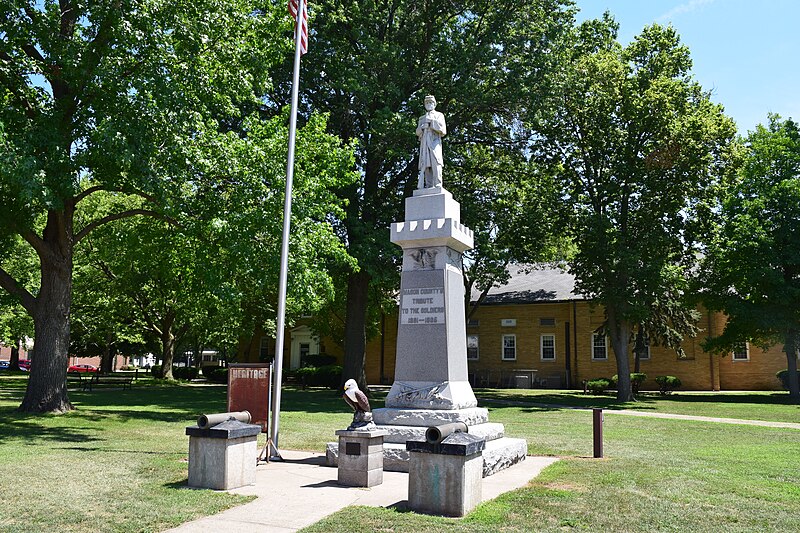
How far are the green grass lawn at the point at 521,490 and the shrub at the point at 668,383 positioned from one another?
20864 mm

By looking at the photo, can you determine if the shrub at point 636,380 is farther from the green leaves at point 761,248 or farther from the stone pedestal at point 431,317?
the stone pedestal at point 431,317

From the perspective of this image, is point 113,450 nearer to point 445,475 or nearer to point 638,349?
point 445,475

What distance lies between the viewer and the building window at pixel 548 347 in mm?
44919

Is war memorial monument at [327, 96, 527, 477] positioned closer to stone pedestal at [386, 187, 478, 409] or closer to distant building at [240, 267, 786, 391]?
stone pedestal at [386, 187, 478, 409]

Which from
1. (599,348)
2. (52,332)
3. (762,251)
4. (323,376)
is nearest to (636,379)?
(599,348)

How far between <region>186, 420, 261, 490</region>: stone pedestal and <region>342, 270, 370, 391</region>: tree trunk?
18309mm

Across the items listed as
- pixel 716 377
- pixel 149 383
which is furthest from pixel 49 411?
pixel 716 377

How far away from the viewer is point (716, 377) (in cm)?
4106

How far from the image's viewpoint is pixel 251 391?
1203 cm

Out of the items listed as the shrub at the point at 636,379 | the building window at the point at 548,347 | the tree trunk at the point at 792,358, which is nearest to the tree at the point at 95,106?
the tree trunk at the point at 792,358

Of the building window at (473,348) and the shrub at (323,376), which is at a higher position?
the building window at (473,348)

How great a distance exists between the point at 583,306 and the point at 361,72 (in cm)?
2623

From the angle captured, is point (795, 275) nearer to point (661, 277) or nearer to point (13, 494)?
point (661, 277)

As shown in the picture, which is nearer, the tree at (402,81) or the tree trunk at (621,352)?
the tree at (402,81)
